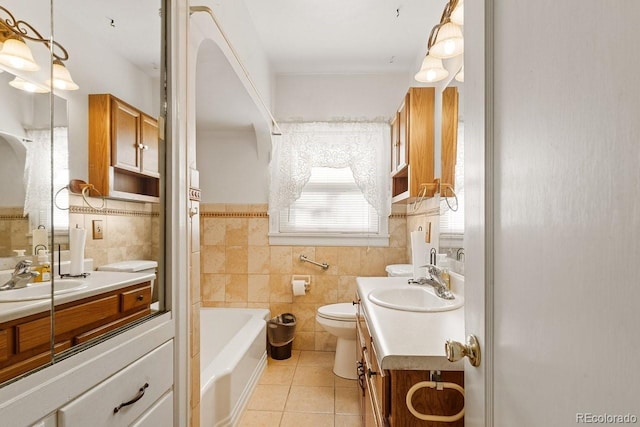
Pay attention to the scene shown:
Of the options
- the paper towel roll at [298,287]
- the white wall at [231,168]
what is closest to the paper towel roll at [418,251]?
the paper towel roll at [298,287]

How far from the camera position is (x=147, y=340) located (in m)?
1.05

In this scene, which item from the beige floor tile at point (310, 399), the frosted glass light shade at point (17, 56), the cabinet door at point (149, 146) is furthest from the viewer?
the beige floor tile at point (310, 399)

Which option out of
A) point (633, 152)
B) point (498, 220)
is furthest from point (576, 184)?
point (498, 220)

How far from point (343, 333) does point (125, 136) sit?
2.08 m

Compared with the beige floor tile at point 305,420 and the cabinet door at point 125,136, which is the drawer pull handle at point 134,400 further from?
the beige floor tile at point 305,420

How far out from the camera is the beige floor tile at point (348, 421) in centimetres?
209

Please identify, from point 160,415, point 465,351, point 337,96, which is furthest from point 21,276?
point 337,96

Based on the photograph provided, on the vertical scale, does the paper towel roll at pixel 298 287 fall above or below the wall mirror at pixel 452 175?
below

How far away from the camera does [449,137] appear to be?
6.25 ft

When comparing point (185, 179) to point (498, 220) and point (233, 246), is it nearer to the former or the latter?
point (498, 220)

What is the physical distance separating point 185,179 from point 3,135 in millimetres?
665

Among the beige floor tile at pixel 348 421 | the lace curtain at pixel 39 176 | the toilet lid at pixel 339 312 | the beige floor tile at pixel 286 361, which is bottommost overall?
the beige floor tile at pixel 286 361

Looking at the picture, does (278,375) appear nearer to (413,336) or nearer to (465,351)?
(413,336)

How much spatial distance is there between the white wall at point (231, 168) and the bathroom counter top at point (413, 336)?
201 centimetres
